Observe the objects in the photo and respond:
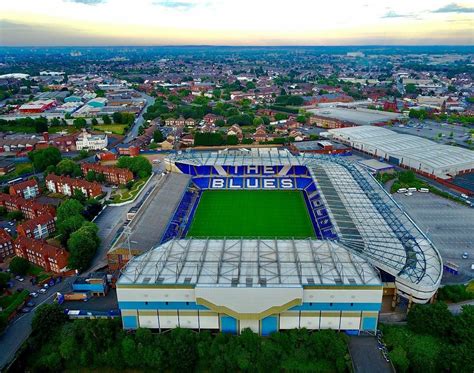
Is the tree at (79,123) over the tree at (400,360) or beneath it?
over

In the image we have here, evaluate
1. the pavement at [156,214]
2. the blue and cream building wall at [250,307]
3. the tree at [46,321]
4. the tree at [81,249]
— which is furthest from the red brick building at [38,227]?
the blue and cream building wall at [250,307]

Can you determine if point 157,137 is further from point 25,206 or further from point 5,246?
point 5,246

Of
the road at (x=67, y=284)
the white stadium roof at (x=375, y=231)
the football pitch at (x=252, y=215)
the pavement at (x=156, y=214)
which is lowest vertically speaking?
the football pitch at (x=252, y=215)

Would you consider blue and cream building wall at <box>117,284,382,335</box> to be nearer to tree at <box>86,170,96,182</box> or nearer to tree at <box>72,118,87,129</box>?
tree at <box>86,170,96,182</box>

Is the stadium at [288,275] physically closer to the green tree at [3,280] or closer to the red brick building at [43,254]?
the red brick building at [43,254]

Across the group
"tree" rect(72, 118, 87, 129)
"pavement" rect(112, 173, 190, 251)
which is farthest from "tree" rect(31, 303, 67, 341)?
"tree" rect(72, 118, 87, 129)

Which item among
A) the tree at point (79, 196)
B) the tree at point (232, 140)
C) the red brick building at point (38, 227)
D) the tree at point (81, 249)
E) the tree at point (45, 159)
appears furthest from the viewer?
the tree at point (232, 140)
